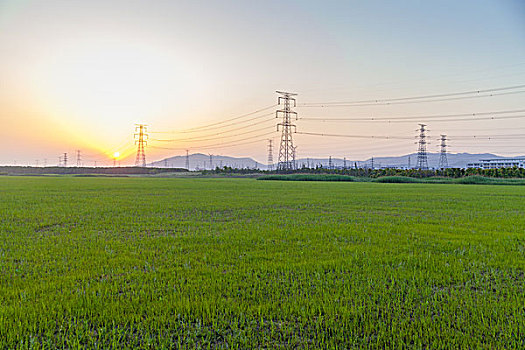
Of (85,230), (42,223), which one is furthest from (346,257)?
(42,223)

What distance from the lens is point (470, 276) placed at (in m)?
5.87

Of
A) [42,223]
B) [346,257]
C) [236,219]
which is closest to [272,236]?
[346,257]

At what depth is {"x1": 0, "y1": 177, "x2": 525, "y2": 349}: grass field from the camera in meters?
3.89

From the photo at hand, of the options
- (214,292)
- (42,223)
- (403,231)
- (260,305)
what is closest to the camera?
(260,305)

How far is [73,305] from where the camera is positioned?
Answer: 15.1ft

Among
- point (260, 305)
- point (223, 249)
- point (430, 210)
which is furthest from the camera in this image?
point (430, 210)

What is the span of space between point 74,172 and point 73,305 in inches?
4380

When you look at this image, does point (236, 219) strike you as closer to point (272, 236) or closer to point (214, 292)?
point (272, 236)

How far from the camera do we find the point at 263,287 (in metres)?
5.31

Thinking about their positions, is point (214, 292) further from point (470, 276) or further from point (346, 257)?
point (470, 276)

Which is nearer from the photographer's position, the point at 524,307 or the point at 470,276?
the point at 524,307

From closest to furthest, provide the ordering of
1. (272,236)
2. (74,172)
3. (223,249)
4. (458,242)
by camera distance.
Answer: (223,249) → (458,242) → (272,236) → (74,172)

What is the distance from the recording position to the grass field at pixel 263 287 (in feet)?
12.8

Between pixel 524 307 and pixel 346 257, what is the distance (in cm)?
306
